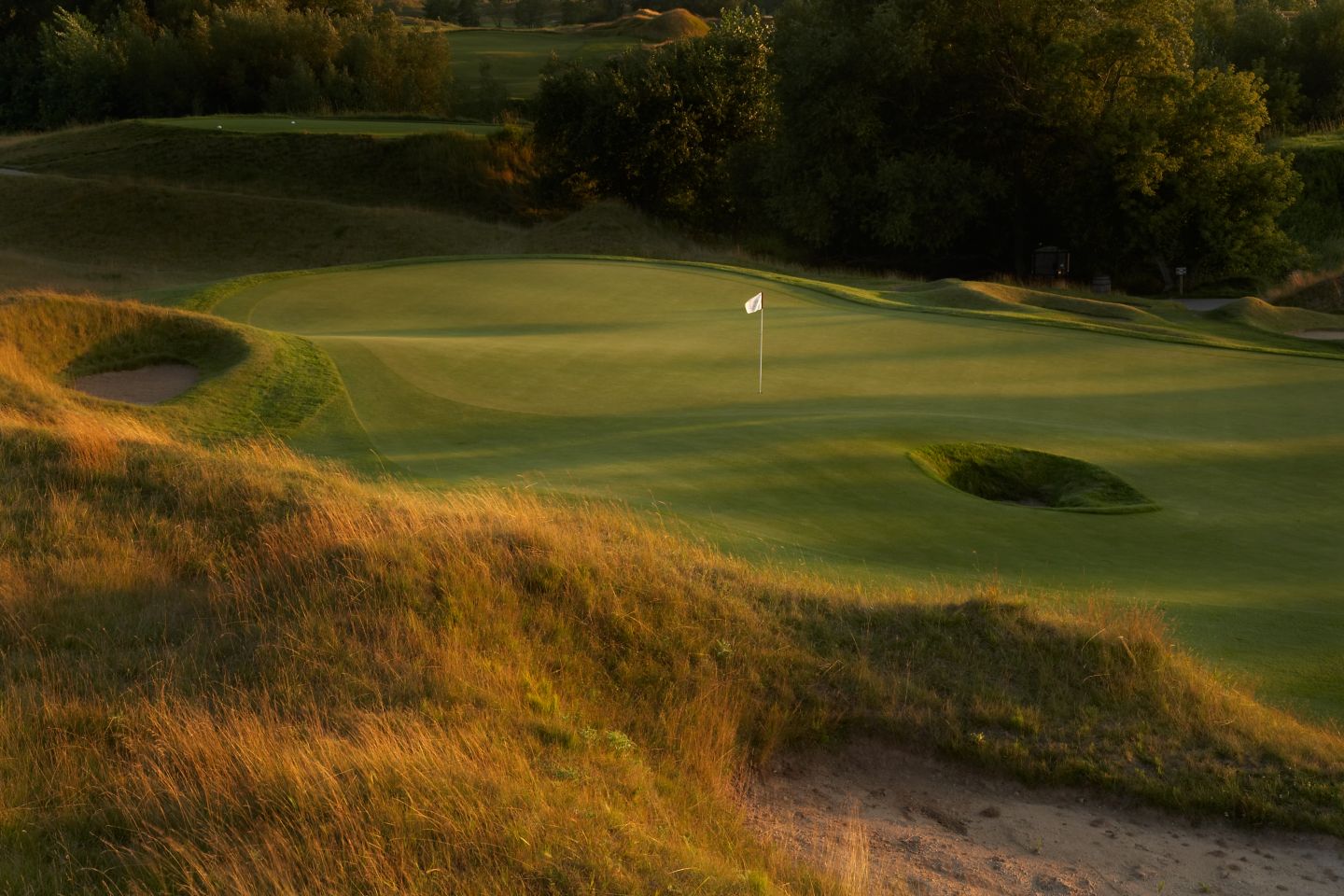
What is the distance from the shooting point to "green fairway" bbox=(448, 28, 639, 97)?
6344cm

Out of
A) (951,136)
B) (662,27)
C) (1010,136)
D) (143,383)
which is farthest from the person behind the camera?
(662,27)

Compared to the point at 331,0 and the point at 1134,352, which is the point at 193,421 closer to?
the point at 1134,352

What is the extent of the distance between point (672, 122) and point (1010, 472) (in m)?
29.7

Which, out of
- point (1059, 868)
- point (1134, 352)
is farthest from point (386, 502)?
point (1134, 352)

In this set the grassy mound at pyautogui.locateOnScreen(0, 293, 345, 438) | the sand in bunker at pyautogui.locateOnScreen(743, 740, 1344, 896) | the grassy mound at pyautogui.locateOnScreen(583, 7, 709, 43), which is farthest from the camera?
the grassy mound at pyautogui.locateOnScreen(583, 7, 709, 43)

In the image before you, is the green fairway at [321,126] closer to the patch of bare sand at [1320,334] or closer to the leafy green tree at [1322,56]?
the patch of bare sand at [1320,334]

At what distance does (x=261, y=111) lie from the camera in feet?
160

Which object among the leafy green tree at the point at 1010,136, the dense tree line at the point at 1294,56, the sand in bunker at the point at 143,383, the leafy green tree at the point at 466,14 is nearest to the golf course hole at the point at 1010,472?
the sand in bunker at the point at 143,383

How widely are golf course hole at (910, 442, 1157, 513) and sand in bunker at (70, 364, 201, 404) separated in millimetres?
7636

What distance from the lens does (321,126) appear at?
40.1 meters

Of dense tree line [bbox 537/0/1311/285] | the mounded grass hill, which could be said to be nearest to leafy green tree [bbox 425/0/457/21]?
dense tree line [bbox 537/0/1311/285]

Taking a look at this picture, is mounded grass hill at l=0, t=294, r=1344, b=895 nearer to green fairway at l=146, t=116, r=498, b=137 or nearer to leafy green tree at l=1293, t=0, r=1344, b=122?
green fairway at l=146, t=116, r=498, b=137

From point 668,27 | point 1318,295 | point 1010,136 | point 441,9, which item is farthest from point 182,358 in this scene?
point 441,9

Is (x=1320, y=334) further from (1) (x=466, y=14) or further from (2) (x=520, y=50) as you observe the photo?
(1) (x=466, y=14)
